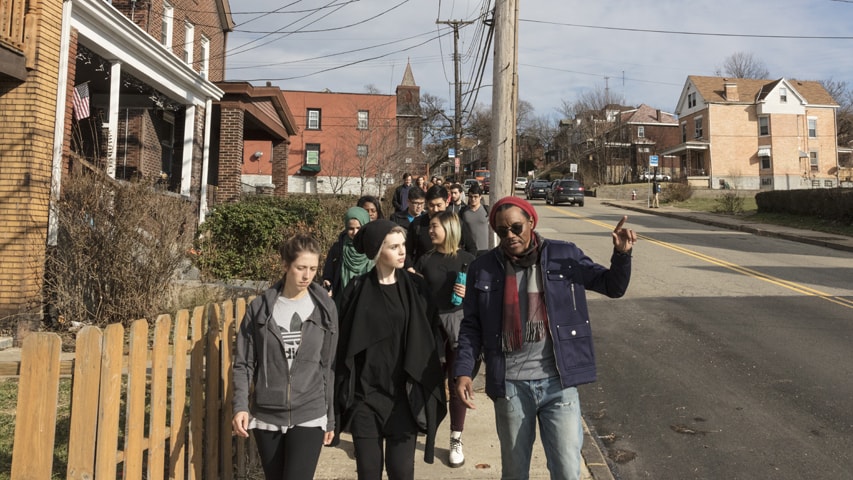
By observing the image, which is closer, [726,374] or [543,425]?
[543,425]

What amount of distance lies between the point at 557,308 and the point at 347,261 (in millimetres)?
2048

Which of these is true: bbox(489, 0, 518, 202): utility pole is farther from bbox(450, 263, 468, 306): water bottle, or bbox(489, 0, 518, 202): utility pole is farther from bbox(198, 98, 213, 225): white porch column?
bbox(198, 98, 213, 225): white porch column

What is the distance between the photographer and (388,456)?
304 centimetres

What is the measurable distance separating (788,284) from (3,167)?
13.3 meters

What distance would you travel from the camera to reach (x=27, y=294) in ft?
24.1

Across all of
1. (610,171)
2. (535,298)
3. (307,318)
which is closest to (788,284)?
(535,298)

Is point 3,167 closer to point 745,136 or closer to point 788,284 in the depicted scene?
point 788,284

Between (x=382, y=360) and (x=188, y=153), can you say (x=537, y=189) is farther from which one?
(x=382, y=360)

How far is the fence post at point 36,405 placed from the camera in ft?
7.03

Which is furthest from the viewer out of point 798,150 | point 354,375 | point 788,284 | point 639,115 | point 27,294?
point 639,115

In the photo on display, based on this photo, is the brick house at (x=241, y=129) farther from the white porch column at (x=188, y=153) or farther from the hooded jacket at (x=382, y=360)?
the hooded jacket at (x=382, y=360)

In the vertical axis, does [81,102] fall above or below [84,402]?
above

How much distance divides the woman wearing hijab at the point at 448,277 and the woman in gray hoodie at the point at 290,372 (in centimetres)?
115

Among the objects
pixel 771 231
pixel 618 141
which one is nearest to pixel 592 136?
pixel 618 141
